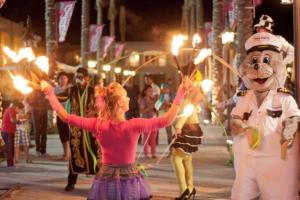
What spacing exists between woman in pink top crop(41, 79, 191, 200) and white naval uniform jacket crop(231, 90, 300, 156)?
93 cm

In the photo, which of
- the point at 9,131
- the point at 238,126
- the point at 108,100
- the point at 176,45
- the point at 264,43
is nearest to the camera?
the point at 108,100

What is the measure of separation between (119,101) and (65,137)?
7.92m

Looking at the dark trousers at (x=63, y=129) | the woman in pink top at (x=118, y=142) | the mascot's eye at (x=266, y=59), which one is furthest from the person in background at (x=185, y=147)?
the dark trousers at (x=63, y=129)

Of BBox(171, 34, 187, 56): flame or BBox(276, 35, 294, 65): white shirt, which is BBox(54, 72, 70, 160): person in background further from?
BBox(276, 35, 294, 65): white shirt

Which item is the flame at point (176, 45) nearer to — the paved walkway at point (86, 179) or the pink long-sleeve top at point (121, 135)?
the pink long-sleeve top at point (121, 135)

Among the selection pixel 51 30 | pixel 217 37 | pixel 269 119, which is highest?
pixel 217 37

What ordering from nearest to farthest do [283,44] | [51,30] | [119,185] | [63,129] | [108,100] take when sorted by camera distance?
[119,185], [108,100], [283,44], [63,129], [51,30]

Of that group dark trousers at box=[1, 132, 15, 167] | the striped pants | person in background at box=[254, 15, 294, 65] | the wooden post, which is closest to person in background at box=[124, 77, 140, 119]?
dark trousers at box=[1, 132, 15, 167]

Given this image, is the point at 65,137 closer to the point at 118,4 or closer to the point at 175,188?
the point at 175,188

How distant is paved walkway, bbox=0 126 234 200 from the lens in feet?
32.0

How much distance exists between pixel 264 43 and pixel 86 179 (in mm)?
5932

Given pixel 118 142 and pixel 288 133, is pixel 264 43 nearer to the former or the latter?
pixel 288 133

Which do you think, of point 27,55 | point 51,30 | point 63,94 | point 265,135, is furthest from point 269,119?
point 51,30

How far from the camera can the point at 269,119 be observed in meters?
6.14
